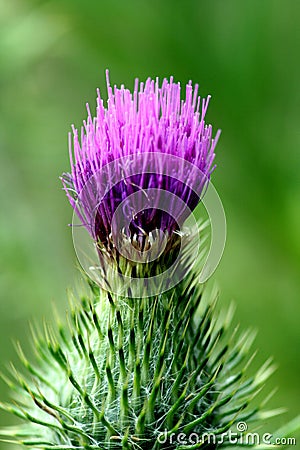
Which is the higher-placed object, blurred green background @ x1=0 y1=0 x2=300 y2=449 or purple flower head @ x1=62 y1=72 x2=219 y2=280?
blurred green background @ x1=0 y1=0 x2=300 y2=449

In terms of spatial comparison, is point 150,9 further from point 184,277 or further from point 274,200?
point 184,277

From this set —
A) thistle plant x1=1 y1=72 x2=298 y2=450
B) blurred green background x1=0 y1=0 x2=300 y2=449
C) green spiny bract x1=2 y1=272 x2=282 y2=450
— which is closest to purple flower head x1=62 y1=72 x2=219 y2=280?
thistle plant x1=1 y1=72 x2=298 y2=450

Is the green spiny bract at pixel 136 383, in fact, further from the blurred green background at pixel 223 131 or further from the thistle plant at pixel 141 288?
the blurred green background at pixel 223 131

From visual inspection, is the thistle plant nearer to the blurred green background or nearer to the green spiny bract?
the green spiny bract

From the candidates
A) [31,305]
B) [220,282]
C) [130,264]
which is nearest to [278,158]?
[220,282]

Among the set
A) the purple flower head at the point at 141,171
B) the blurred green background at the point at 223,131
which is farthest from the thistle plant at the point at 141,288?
the blurred green background at the point at 223,131
